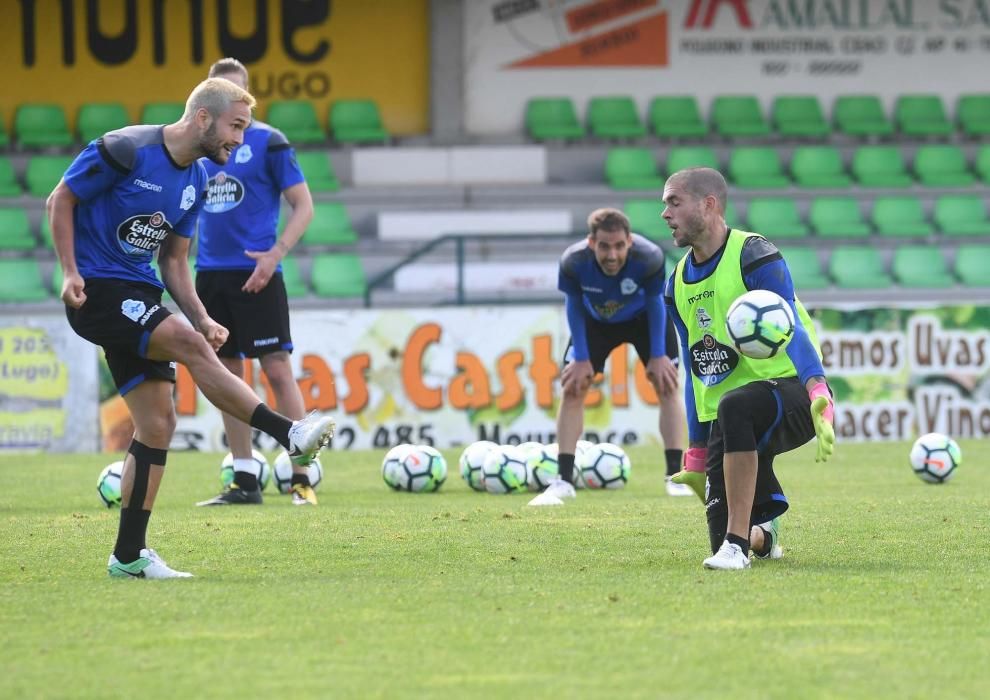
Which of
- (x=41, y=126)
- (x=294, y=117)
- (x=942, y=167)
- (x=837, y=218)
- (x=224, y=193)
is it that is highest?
(x=294, y=117)

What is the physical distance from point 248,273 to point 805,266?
39.3 ft

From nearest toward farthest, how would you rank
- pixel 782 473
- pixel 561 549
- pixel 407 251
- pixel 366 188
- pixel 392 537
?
pixel 561 549, pixel 392 537, pixel 782 473, pixel 407 251, pixel 366 188

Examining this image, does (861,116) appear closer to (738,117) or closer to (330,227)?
(738,117)

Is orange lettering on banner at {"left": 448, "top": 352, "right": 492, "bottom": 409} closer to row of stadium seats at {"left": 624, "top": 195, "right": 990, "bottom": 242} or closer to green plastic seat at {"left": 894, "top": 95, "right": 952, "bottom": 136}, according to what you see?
row of stadium seats at {"left": 624, "top": 195, "right": 990, "bottom": 242}

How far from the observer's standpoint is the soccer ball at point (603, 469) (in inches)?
398

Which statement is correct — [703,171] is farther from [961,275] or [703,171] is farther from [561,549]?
[961,275]

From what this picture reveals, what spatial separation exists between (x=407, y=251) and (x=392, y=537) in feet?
42.2

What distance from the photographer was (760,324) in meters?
5.72

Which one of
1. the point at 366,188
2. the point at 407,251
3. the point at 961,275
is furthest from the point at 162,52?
the point at 961,275

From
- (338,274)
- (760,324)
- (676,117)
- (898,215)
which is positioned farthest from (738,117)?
(760,324)

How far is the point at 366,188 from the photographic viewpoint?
21.4 m

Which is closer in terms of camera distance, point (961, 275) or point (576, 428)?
point (576, 428)

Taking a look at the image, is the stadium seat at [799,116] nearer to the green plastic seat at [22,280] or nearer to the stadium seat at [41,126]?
the stadium seat at [41,126]

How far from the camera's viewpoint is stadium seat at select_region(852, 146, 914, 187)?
21.7m
